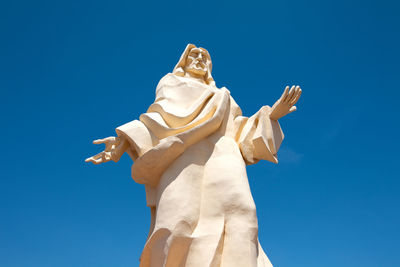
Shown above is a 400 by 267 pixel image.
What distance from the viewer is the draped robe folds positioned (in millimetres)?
5555

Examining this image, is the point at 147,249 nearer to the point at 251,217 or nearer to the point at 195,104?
the point at 251,217

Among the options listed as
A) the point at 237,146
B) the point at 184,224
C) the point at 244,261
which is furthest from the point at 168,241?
the point at 237,146

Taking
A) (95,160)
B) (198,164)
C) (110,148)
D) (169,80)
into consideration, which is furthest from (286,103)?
(95,160)

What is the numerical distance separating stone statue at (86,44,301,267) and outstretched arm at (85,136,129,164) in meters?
0.02

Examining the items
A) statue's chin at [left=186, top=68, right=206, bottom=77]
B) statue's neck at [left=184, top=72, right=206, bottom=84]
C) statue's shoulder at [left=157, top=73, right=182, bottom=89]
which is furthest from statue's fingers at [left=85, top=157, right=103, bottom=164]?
statue's chin at [left=186, top=68, right=206, bottom=77]

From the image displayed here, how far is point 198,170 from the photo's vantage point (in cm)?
635

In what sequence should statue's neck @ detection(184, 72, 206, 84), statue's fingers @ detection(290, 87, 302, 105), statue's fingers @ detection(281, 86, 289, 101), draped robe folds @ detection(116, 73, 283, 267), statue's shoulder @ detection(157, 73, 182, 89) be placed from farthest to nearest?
statue's neck @ detection(184, 72, 206, 84)
statue's shoulder @ detection(157, 73, 182, 89)
statue's fingers @ detection(290, 87, 302, 105)
statue's fingers @ detection(281, 86, 289, 101)
draped robe folds @ detection(116, 73, 283, 267)

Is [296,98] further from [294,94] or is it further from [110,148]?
[110,148]

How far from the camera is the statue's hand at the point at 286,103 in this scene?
7.11m

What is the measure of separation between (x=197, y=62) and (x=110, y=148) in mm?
2676

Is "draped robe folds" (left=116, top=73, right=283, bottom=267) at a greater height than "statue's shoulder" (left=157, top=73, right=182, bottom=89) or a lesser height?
lesser

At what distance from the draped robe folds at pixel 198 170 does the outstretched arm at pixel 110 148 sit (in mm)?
141

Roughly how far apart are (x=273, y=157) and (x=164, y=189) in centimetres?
216

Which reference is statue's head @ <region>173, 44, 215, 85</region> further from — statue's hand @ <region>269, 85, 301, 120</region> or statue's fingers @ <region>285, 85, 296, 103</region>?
statue's fingers @ <region>285, 85, 296, 103</region>
